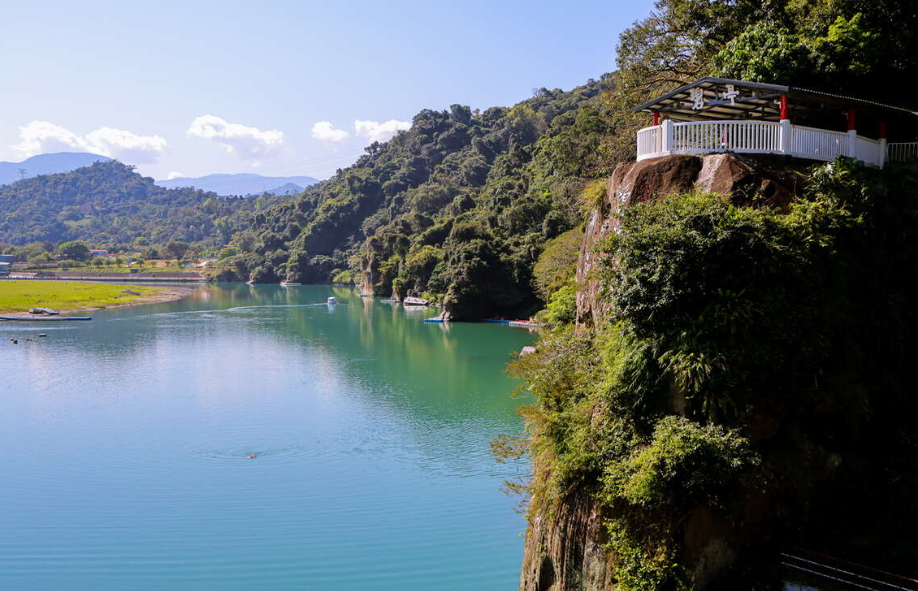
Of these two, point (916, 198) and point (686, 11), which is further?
point (686, 11)

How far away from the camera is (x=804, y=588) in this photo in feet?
26.9

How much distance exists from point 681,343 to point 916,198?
190 inches

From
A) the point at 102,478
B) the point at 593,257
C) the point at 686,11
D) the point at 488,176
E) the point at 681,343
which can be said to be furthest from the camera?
the point at 488,176

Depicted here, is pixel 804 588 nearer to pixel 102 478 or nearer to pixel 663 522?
pixel 663 522

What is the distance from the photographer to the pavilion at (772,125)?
1135cm

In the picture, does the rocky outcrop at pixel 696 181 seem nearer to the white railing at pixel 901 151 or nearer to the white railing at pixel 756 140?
the white railing at pixel 756 140

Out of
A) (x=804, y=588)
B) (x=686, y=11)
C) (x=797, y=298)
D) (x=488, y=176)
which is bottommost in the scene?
(x=804, y=588)

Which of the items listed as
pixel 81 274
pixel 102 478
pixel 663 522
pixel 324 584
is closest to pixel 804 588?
pixel 663 522

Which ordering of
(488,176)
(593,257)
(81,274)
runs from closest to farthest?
(593,257), (488,176), (81,274)

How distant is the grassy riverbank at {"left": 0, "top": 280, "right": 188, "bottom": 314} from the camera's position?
67.7m

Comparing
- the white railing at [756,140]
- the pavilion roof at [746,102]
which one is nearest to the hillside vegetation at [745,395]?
the white railing at [756,140]

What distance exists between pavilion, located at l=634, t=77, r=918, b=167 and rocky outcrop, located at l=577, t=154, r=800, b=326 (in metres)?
0.34

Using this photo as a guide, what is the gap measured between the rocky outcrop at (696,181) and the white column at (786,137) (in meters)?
0.18

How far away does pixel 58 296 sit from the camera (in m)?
75.0
